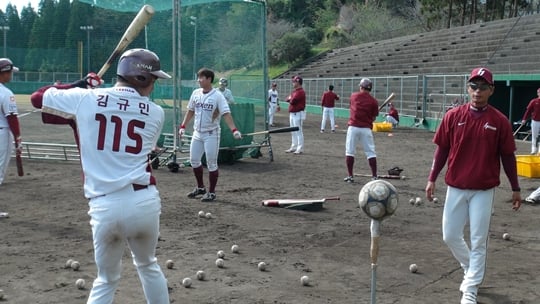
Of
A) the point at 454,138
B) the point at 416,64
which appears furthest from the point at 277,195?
the point at 416,64

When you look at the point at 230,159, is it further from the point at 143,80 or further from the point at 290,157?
the point at 143,80

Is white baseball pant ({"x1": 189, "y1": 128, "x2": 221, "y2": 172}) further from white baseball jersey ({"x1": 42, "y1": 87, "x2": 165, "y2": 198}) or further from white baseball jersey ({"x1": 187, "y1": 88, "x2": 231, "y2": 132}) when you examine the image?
white baseball jersey ({"x1": 42, "y1": 87, "x2": 165, "y2": 198})

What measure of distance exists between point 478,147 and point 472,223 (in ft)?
2.38

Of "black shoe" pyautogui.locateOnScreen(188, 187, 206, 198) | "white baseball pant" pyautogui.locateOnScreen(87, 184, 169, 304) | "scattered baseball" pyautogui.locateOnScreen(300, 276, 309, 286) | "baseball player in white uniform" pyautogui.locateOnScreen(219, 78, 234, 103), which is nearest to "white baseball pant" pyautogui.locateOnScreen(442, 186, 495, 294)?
"scattered baseball" pyautogui.locateOnScreen(300, 276, 309, 286)

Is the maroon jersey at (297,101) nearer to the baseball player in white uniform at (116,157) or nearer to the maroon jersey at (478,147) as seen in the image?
the maroon jersey at (478,147)

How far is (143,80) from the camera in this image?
182 inches

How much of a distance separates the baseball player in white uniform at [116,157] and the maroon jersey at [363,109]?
8.86 m

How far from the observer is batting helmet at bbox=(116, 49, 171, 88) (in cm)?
458

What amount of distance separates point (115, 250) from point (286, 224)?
16.7 ft

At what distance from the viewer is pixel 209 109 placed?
11094 mm

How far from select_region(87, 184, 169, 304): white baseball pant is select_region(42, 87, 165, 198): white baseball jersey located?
0.09m

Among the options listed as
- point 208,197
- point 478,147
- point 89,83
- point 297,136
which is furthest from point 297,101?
point 89,83

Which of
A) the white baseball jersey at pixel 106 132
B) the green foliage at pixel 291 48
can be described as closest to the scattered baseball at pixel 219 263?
the white baseball jersey at pixel 106 132

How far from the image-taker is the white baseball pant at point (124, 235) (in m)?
4.36
